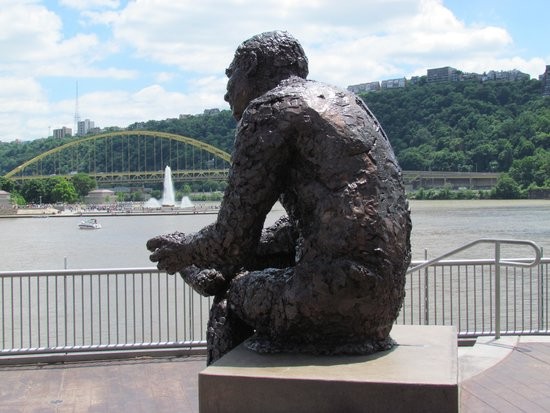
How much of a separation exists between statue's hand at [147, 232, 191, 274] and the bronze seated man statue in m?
0.02

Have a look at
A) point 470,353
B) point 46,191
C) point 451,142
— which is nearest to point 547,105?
point 451,142

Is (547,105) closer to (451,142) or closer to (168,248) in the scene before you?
(451,142)

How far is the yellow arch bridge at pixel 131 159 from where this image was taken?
11789 centimetres

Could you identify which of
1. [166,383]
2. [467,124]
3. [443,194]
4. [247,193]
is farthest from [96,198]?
[247,193]

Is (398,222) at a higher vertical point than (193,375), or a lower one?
higher

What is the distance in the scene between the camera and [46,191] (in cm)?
10831

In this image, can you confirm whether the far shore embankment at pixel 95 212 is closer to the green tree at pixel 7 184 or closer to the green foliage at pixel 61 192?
the green foliage at pixel 61 192

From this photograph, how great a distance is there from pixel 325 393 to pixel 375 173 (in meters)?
0.90

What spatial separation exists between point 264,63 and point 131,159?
132185 mm

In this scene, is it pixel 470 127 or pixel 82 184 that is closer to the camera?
pixel 470 127

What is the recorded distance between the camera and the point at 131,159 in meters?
132

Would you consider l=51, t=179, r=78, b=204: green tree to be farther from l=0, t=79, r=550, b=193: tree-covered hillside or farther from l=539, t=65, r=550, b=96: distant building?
l=539, t=65, r=550, b=96: distant building

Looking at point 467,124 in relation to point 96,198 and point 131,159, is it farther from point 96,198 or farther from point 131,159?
point 131,159

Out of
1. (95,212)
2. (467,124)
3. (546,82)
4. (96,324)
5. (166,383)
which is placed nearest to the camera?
(166,383)
